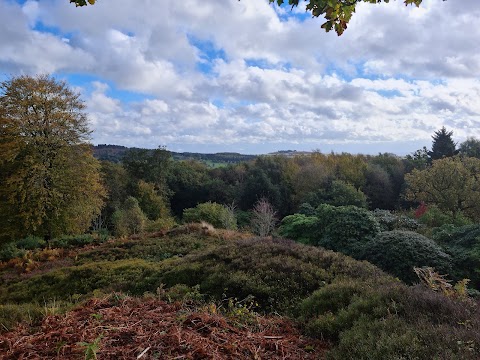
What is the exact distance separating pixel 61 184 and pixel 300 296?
17.0 metres

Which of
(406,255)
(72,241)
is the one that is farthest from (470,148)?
(72,241)

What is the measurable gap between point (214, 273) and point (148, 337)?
3.97 metres

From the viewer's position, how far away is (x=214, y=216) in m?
25.5

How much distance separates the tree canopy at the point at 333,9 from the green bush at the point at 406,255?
8764mm

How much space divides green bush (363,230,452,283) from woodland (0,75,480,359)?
0.15ft

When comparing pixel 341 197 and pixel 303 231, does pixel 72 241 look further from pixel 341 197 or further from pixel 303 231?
pixel 341 197

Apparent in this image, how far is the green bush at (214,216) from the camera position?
79.9 ft

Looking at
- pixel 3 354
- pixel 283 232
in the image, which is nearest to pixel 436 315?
pixel 3 354

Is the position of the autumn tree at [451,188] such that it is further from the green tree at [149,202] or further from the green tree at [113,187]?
the green tree at [113,187]

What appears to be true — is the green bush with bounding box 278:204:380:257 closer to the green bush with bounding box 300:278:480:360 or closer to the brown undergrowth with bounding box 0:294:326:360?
the green bush with bounding box 300:278:480:360

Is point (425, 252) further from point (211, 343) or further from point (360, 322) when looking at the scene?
point (211, 343)

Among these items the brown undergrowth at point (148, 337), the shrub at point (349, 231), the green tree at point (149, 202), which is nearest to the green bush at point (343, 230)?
the shrub at point (349, 231)

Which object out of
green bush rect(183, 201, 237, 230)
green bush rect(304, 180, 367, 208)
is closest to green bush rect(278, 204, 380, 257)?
green bush rect(183, 201, 237, 230)

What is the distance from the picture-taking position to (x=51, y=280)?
10.1 metres
